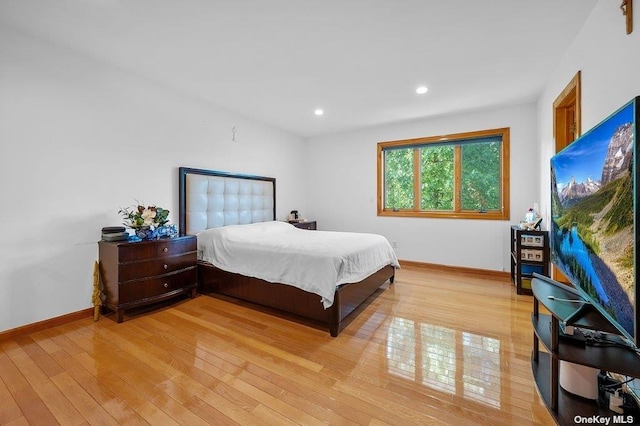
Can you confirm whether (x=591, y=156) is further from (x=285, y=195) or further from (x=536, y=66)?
(x=285, y=195)

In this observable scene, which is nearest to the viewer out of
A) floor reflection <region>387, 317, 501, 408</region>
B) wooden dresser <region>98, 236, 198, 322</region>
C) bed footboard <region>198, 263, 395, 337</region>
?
floor reflection <region>387, 317, 501, 408</region>

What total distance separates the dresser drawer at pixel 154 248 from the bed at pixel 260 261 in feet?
1.04

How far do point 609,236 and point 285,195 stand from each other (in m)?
4.57

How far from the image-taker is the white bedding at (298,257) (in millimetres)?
2424

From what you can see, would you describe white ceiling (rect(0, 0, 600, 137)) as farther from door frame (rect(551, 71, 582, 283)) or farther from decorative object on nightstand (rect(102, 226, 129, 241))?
decorative object on nightstand (rect(102, 226, 129, 241))

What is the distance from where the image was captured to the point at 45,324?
2434 millimetres

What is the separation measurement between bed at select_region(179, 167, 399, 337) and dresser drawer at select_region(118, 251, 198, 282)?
28cm

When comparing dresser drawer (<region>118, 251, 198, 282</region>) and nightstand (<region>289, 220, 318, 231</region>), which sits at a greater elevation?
nightstand (<region>289, 220, 318, 231</region>)

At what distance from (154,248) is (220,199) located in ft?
4.12

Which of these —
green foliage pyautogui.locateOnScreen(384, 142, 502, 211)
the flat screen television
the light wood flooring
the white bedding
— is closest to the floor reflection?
the light wood flooring

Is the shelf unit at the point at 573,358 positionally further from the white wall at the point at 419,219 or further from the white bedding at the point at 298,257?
the white wall at the point at 419,219

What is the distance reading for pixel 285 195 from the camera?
5.26 metres
